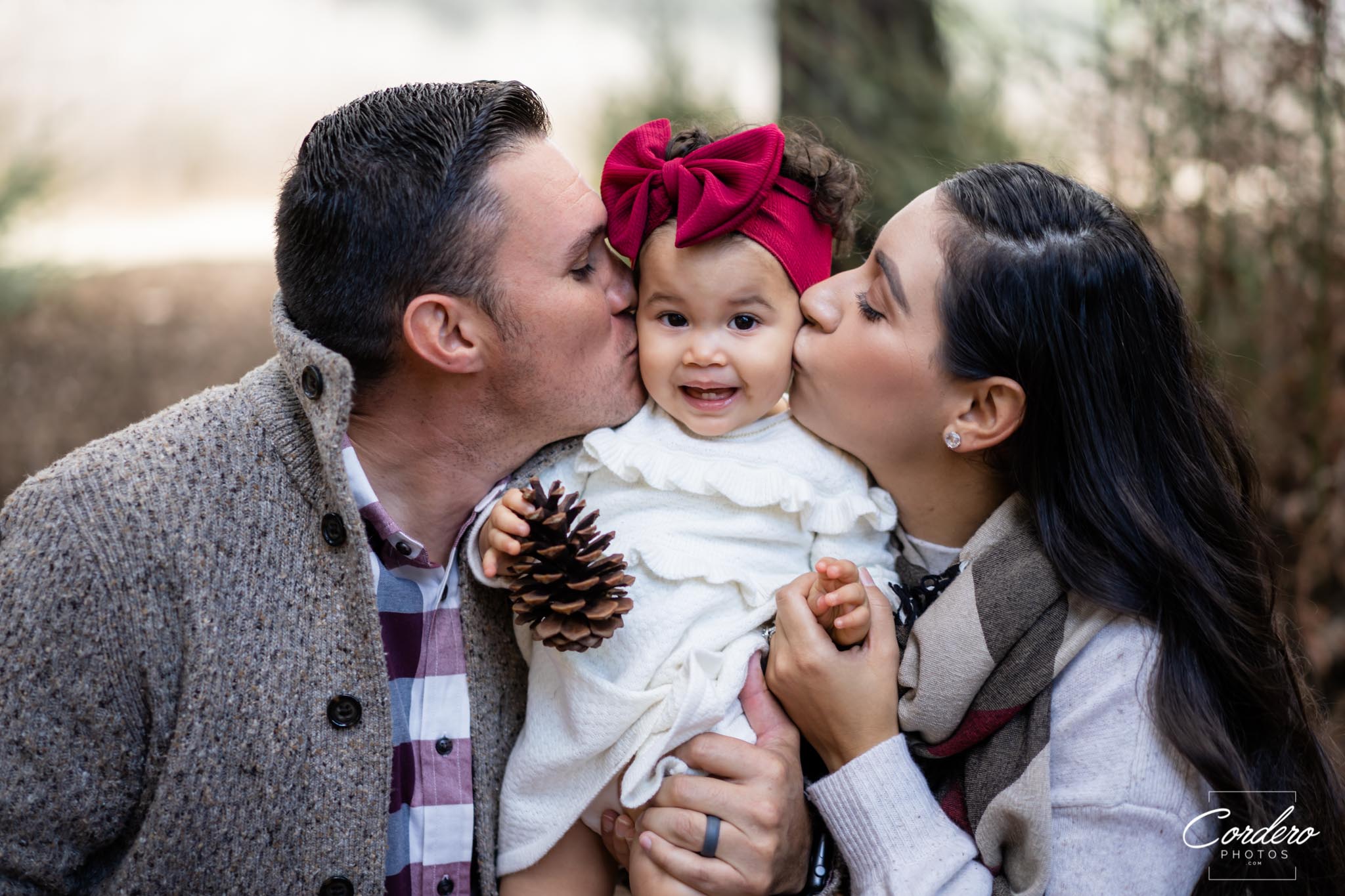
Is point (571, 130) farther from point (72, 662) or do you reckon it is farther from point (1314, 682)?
point (72, 662)

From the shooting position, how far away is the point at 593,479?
235cm

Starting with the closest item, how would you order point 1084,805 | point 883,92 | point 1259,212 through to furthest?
1. point 1084,805
2. point 1259,212
3. point 883,92

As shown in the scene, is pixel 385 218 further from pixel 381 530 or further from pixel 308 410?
pixel 381 530

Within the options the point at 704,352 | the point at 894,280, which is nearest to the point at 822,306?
the point at 894,280

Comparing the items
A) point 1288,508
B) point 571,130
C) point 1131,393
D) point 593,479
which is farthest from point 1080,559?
point 571,130

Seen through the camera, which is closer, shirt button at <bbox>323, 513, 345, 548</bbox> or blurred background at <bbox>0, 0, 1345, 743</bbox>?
shirt button at <bbox>323, 513, 345, 548</bbox>

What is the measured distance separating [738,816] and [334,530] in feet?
3.14

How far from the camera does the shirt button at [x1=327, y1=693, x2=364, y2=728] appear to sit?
2.07 m

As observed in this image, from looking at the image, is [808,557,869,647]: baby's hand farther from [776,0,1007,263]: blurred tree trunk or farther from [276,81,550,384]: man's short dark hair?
[776,0,1007,263]: blurred tree trunk

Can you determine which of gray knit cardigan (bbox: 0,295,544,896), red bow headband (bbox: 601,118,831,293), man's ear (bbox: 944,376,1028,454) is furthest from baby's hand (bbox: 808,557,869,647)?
gray knit cardigan (bbox: 0,295,544,896)

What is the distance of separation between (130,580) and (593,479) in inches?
36.2

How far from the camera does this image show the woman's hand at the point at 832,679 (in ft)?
6.82

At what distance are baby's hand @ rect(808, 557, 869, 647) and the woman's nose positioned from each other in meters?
0.52

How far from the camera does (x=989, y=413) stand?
220 centimetres
